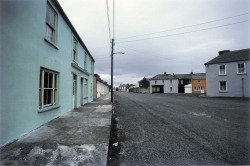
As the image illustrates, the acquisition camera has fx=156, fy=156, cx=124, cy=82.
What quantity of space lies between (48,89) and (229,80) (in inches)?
1120

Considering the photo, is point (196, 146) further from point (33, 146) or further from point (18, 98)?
point (18, 98)

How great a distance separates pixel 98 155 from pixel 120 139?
Answer: 1.54 meters

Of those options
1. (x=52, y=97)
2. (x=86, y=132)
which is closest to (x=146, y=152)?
(x=86, y=132)

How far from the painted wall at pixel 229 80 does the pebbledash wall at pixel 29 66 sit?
27.4 m

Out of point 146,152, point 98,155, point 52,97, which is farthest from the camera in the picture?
point 52,97

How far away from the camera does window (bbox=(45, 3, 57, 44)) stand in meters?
6.88

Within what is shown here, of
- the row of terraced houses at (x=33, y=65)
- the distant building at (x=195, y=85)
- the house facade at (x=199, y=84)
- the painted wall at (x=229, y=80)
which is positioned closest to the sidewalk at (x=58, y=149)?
the row of terraced houses at (x=33, y=65)

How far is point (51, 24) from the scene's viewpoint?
24.0 feet

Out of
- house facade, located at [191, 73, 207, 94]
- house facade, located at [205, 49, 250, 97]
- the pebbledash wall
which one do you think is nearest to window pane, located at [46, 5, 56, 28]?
the pebbledash wall

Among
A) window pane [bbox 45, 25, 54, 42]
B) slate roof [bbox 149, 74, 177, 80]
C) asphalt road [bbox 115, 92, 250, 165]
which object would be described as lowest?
asphalt road [bbox 115, 92, 250, 165]

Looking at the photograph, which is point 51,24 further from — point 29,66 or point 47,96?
point 47,96

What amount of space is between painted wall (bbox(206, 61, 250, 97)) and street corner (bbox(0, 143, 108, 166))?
28.0m

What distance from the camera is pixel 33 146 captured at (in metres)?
4.19

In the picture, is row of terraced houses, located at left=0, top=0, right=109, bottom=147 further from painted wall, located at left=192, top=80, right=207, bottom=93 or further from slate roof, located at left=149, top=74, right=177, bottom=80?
slate roof, located at left=149, top=74, right=177, bottom=80
